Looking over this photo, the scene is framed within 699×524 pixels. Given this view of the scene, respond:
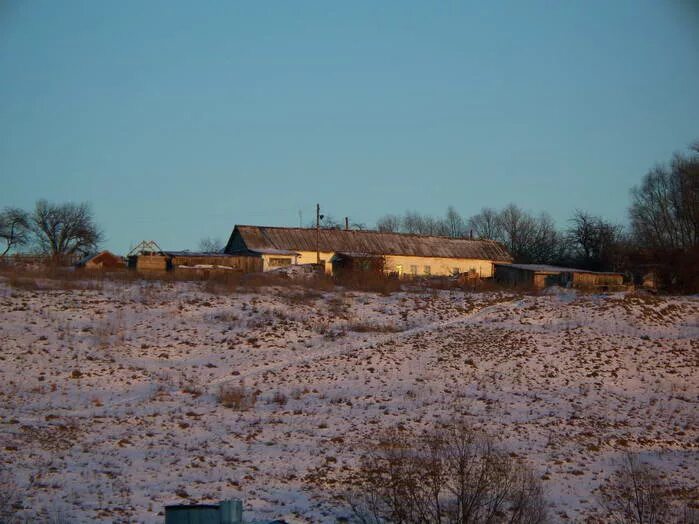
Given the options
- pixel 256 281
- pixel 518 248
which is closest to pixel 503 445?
pixel 256 281

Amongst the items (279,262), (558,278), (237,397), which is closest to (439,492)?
(237,397)

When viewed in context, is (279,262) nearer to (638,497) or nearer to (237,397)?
(237,397)

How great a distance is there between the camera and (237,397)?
24.2 meters

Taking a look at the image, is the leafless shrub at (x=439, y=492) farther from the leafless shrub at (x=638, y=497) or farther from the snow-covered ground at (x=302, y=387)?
the leafless shrub at (x=638, y=497)

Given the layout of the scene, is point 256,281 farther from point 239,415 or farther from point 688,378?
point 688,378

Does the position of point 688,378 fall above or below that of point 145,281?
below

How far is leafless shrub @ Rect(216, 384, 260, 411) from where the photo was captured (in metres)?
23.8

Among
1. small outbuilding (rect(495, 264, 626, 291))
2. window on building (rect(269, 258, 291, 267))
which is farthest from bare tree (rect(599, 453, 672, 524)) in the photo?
window on building (rect(269, 258, 291, 267))

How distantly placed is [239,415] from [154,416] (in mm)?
2332

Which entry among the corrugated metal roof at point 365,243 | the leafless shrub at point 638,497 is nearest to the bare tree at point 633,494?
the leafless shrub at point 638,497

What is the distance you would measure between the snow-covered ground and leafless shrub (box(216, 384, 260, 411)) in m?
0.24

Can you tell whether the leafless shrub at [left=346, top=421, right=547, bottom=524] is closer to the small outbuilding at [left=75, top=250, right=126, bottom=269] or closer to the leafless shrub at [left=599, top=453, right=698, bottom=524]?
the leafless shrub at [left=599, top=453, right=698, bottom=524]

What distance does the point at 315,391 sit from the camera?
84.0 feet

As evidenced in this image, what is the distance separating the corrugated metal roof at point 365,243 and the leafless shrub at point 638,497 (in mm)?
40096
